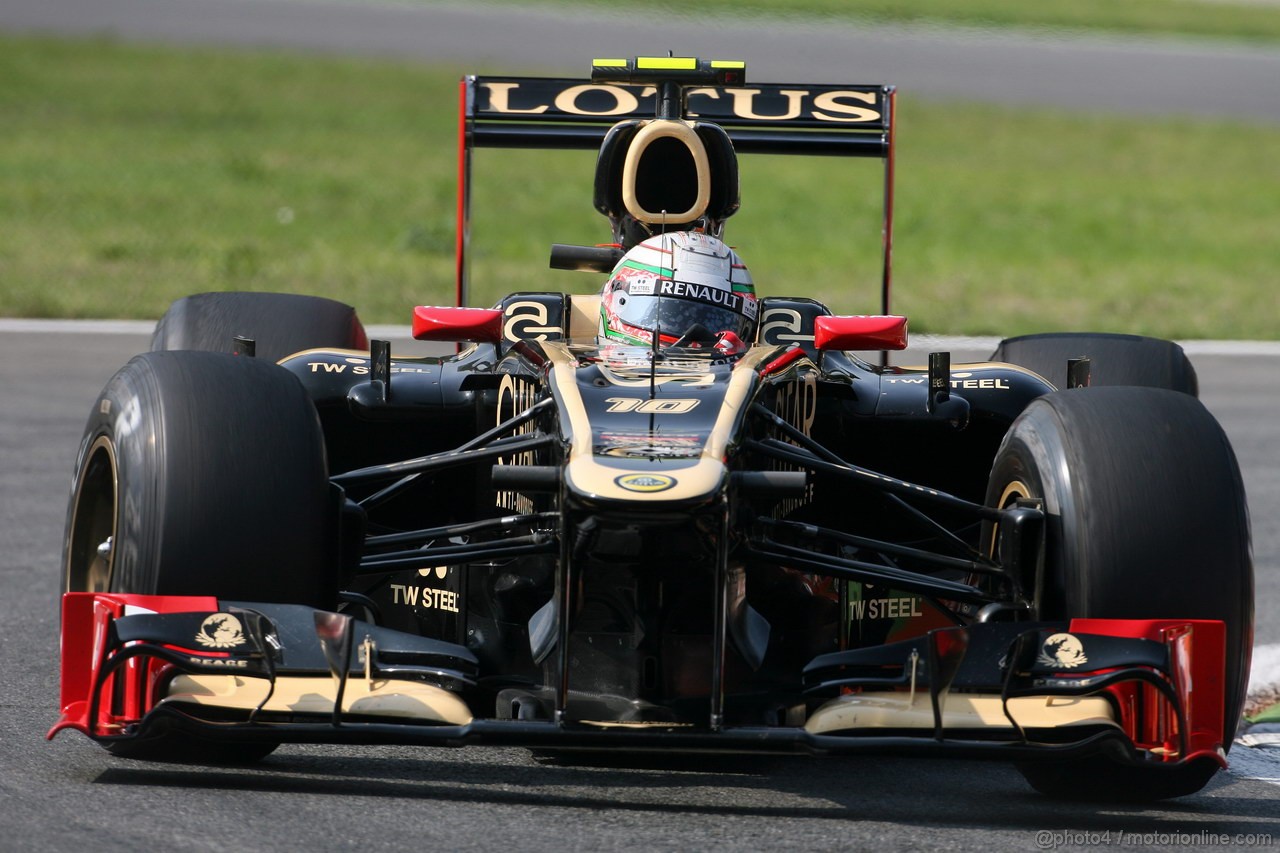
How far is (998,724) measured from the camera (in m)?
4.64

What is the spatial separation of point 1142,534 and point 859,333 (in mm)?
1079

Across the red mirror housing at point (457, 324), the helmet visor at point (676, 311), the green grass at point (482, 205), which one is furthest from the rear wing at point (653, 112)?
the green grass at point (482, 205)

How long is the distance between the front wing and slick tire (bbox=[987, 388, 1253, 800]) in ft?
0.36

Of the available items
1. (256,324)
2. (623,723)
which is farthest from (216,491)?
(256,324)

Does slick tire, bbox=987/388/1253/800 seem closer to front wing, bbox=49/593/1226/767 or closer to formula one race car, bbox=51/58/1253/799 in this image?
formula one race car, bbox=51/58/1253/799

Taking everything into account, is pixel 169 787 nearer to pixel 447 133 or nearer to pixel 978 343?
pixel 978 343

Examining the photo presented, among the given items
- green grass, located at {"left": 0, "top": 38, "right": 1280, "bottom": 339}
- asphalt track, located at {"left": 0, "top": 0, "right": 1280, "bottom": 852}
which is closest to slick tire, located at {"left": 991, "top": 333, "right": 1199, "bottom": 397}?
asphalt track, located at {"left": 0, "top": 0, "right": 1280, "bottom": 852}

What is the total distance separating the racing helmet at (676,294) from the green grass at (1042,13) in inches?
753

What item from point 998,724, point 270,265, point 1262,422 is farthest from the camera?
point 270,265

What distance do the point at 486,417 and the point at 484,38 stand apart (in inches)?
1113

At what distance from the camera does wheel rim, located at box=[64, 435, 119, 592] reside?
A: 17.5ft

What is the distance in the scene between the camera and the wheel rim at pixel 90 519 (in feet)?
17.5

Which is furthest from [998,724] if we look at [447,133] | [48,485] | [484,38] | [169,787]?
[484,38]

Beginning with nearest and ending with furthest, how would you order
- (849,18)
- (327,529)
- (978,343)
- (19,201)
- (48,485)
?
1. (327,529)
2. (48,485)
3. (978,343)
4. (19,201)
5. (849,18)
